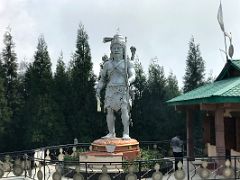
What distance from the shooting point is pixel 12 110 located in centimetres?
2270

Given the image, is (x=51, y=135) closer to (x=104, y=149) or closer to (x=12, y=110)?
(x=12, y=110)

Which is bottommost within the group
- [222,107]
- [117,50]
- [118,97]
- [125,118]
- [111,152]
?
[111,152]

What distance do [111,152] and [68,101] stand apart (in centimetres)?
1017

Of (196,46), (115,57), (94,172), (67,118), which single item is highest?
(196,46)

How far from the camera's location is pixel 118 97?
44.7ft

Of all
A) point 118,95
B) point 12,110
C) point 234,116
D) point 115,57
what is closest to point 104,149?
point 118,95

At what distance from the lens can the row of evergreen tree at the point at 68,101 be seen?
21.7m

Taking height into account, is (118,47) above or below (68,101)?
above

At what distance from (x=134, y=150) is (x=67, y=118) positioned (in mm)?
9680

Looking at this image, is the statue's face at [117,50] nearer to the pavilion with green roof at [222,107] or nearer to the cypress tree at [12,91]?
the pavilion with green roof at [222,107]

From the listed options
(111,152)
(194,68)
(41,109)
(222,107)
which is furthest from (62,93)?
(222,107)

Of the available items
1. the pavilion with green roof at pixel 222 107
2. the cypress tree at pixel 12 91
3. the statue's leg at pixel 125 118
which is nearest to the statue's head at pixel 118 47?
the statue's leg at pixel 125 118

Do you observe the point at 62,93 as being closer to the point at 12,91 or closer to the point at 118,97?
the point at 12,91

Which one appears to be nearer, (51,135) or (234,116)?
(234,116)
